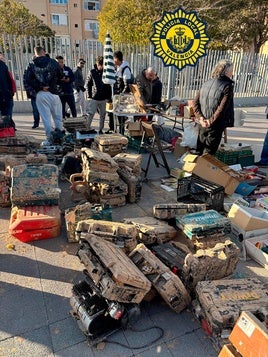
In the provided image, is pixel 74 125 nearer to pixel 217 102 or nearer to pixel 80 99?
pixel 80 99

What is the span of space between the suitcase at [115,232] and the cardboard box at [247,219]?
1403mm

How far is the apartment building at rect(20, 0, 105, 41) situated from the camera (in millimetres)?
37375

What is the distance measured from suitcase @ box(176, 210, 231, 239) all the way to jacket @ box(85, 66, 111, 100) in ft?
16.3

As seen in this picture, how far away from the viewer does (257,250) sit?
3.31 m

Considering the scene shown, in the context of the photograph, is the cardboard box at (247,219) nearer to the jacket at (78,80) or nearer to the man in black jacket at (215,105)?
the man in black jacket at (215,105)

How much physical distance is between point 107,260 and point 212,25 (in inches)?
841

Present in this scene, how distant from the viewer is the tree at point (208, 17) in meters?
19.4

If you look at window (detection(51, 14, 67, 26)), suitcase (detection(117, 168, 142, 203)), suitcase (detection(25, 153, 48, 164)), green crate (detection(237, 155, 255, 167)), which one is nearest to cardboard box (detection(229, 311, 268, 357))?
suitcase (detection(117, 168, 142, 203))

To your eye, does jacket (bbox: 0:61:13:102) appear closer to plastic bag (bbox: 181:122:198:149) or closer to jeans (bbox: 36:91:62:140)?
jeans (bbox: 36:91:62:140)

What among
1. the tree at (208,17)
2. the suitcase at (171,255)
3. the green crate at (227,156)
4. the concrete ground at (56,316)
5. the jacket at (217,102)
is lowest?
the concrete ground at (56,316)

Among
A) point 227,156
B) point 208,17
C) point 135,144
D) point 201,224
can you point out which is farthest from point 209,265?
point 208,17

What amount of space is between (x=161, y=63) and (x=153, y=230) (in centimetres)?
1044

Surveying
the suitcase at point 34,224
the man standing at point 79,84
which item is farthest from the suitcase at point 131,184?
the man standing at point 79,84

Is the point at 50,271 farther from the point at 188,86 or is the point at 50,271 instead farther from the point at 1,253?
the point at 188,86
